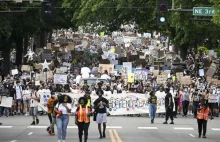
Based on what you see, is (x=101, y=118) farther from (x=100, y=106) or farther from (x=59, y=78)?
(x=59, y=78)

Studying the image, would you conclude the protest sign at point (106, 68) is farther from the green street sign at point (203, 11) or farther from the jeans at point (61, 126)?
the jeans at point (61, 126)

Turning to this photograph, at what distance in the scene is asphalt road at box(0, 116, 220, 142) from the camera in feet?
86.9

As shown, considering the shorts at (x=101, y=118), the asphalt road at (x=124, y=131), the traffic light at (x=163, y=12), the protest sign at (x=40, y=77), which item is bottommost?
the asphalt road at (x=124, y=131)

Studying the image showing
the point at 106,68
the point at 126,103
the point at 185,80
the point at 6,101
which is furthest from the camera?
the point at 106,68

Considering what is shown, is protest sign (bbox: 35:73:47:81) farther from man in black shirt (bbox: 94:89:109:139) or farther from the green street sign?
man in black shirt (bbox: 94:89:109:139)

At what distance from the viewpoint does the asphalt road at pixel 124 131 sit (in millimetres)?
26478

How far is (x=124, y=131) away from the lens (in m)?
29.8

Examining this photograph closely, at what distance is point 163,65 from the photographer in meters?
60.6

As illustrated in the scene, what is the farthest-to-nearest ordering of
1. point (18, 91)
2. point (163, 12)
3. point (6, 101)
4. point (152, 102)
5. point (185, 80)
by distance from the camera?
point (185, 80) < point (18, 91) < point (6, 101) < point (152, 102) < point (163, 12)

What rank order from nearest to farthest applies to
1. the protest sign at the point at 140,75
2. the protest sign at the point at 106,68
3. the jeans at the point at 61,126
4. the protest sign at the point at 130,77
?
1. the jeans at the point at 61,126
2. the protest sign at the point at 130,77
3. the protest sign at the point at 140,75
4. the protest sign at the point at 106,68

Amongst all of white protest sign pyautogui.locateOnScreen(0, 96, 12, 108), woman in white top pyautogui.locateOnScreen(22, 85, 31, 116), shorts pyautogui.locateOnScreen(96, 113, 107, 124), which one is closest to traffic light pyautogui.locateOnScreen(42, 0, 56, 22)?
shorts pyautogui.locateOnScreen(96, 113, 107, 124)

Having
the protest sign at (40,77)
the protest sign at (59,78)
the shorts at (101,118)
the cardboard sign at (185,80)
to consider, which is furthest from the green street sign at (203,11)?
the protest sign at (40,77)

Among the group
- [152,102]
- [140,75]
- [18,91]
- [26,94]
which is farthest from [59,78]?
[152,102]

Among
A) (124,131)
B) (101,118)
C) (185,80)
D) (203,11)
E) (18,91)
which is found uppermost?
(203,11)
